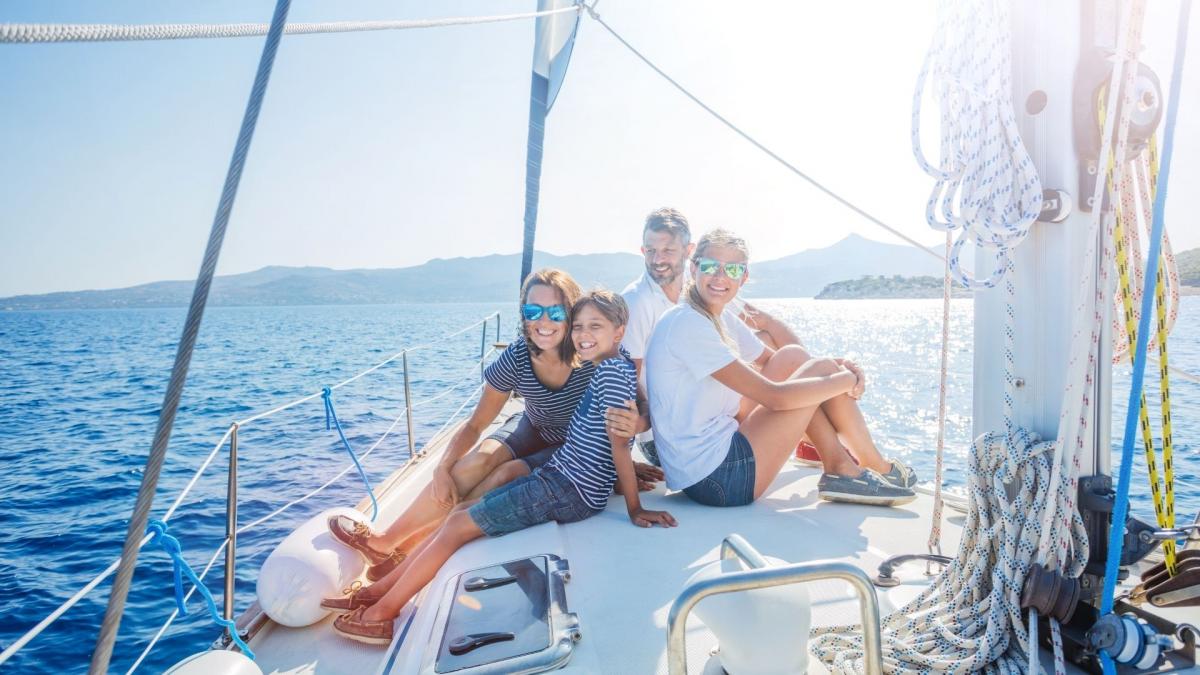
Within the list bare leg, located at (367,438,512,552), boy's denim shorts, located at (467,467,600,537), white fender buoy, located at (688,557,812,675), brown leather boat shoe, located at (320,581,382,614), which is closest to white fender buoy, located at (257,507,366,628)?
brown leather boat shoe, located at (320,581,382,614)

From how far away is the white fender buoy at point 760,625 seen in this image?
4.08 ft

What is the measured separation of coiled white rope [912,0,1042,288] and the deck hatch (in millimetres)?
1249

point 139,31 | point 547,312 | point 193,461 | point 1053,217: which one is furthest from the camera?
point 193,461

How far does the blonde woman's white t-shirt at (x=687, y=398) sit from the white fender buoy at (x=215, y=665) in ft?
4.92

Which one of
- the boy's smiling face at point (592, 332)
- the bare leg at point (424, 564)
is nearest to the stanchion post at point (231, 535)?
the bare leg at point (424, 564)

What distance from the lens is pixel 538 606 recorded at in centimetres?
168

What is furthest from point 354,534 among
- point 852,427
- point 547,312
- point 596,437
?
point 852,427

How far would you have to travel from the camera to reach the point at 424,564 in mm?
2152

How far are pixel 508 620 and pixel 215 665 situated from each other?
0.63 metres

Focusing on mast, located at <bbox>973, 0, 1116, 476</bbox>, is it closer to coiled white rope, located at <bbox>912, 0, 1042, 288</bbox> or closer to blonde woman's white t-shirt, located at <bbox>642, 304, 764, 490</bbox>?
coiled white rope, located at <bbox>912, 0, 1042, 288</bbox>

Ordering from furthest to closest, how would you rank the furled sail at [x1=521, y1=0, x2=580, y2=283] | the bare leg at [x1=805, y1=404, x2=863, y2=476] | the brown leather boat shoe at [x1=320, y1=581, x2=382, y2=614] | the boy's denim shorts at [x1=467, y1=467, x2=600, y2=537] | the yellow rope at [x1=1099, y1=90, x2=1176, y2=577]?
the furled sail at [x1=521, y1=0, x2=580, y2=283] → the bare leg at [x1=805, y1=404, x2=863, y2=476] → the boy's denim shorts at [x1=467, y1=467, x2=600, y2=537] → the brown leather boat shoe at [x1=320, y1=581, x2=382, y2=614] → the yellow rope at [x1=1099, y1=90, x2=1176, y2=577]

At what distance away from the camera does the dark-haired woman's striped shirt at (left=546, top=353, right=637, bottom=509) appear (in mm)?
2387

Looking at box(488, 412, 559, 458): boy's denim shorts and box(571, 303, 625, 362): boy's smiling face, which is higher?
box(571, 303, 625, 362): boy's smiling face

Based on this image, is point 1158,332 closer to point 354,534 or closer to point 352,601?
point 352,601
